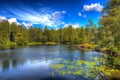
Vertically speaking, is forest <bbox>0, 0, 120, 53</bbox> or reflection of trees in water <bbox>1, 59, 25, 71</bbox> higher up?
forest <bbox>0, 0, 120, 53</bbox>

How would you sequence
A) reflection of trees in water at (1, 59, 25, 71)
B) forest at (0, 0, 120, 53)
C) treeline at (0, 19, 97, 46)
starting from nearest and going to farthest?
reflection of trees in water at (1, 59, 25, 71), forest at (0, 0, 120, 53), treeline at (0, 19, 97, 46)

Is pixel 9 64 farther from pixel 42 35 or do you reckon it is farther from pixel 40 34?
pixel 42 35

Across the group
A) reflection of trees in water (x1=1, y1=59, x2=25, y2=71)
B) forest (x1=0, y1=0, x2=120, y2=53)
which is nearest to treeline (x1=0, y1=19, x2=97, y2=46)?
forest (x1=0, y1=0, x2=120, y2=53)

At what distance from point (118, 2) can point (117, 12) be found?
8.28 ft

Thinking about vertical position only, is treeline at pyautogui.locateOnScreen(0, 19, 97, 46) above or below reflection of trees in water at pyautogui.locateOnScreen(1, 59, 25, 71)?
above

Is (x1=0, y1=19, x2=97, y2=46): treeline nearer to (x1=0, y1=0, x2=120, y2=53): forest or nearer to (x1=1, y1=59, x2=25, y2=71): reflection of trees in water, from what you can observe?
(x1=0, y1=0, x2=120, y2=53): forest

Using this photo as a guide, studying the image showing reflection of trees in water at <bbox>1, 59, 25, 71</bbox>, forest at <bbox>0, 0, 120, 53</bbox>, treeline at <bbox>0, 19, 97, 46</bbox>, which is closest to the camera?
reflection of trees in water at <bbox>1, 59, 25, 71</bbox>

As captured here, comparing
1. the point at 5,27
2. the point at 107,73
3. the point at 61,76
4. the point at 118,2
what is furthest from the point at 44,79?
the point at 5,27

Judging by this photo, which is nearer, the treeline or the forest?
the forest

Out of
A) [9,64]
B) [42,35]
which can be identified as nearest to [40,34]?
[42,35]

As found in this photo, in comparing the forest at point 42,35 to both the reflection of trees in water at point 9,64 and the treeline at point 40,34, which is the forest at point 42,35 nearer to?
the treeline at point 40,34

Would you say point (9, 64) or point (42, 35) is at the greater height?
point (42, 35)

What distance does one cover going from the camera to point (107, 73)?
24.1 metres

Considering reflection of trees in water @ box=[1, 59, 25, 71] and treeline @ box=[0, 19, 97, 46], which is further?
treeline @ box=[0, 19, 97, 46]
